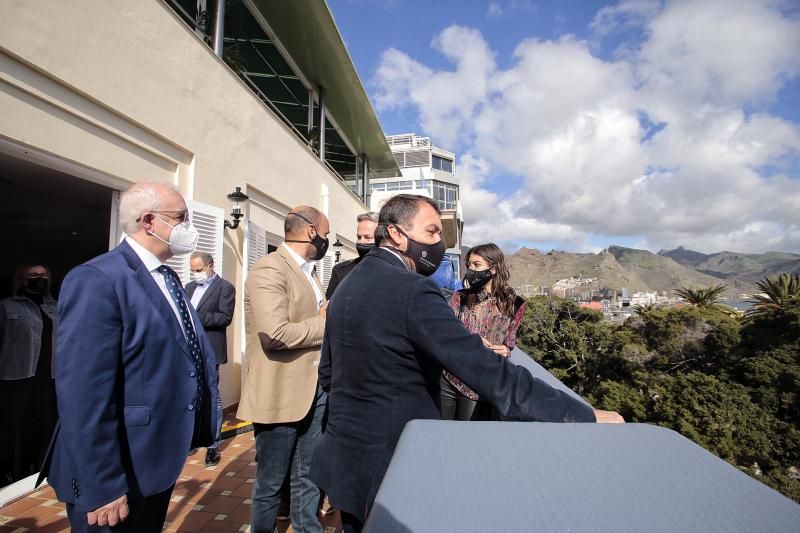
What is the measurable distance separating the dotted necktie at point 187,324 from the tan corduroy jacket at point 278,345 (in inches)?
13.6

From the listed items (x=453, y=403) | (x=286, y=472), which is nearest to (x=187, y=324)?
(x=286, y=472)

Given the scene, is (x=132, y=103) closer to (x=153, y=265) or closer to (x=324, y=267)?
(x=153, y=265)

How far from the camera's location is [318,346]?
2197mm

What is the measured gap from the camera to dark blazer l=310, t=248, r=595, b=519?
109 centimetres

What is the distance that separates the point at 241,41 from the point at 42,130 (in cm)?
579

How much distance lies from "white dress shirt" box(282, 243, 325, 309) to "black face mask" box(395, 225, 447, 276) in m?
0.97

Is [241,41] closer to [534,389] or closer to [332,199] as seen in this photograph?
[332,199]

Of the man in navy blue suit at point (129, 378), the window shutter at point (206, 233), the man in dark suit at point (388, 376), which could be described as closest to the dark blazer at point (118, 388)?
the man in navy blue suit at point (129, 378)

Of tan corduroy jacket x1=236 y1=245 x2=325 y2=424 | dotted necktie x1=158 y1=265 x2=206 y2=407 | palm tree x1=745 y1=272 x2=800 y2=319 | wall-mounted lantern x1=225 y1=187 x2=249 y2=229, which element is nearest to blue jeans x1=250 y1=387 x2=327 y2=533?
tan corduroy jacket x1=236 y1=245 x2=325 y2=424

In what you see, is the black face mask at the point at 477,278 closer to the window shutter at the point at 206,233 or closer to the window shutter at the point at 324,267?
the window shutter at the point at 206,233

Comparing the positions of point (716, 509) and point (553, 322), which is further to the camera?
point (553, 322)

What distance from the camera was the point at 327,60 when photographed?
837cm

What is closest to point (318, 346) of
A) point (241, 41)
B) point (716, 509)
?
point (716, 509)

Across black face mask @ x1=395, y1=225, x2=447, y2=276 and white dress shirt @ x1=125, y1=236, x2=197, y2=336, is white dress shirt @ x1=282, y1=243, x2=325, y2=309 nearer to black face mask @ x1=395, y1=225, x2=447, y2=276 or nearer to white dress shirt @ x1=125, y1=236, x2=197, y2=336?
white dress shirt @ x1=125, y1=236, x2=197, y2=336
